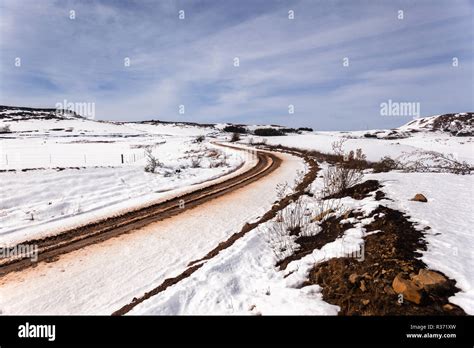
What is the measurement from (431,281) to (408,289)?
37 cm

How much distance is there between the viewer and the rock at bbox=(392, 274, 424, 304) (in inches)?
140

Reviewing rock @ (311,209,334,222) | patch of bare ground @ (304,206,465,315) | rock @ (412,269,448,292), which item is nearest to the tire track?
rock @ (311,209,334,222)

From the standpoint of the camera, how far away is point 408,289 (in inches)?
144

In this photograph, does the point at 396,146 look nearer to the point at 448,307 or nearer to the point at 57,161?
the point at 448,307

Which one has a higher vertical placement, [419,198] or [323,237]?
[419,198]

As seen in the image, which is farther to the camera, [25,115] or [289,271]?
[25,115]

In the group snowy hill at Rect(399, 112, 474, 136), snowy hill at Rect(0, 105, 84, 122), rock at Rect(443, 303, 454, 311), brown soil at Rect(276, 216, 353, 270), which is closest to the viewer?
rock at Rect(443, 303, 454, 311)

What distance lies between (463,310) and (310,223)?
4367mm

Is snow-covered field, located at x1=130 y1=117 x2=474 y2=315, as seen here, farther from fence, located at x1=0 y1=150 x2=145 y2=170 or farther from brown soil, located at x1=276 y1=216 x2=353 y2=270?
fence, located at x1=0 y1=150 x2=145 y2=170

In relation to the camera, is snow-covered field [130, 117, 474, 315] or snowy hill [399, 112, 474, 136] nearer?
snow-covered field [130, 117, 474, 315]

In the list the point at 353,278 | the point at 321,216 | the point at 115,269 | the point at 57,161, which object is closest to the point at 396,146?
the point at 321,216

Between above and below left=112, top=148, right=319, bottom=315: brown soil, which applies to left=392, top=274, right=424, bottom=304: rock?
above

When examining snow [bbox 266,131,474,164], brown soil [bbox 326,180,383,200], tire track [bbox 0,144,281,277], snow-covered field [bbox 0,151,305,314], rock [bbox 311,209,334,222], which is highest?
snow [bbox 266,131,474,164]
